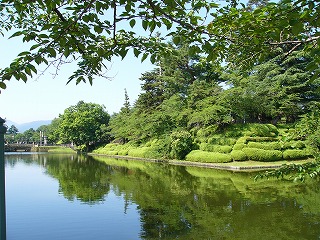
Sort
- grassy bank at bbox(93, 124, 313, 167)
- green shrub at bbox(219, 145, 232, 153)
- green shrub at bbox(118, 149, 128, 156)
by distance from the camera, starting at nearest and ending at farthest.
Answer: grassy bank at bbox(93, 124, 313, 167) < green shrub at bbox(219, 145, 232, 153) < green shrub at bbox(118, 149, 128, 156)

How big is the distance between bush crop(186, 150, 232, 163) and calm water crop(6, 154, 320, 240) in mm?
6710

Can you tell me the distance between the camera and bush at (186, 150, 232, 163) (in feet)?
75.8

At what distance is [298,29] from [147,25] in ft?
3.27

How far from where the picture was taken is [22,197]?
43.9ft

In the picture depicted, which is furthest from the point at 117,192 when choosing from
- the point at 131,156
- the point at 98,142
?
the point at 98,142

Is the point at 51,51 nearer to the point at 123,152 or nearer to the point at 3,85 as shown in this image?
the point at 3,85

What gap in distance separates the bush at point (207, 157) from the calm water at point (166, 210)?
22.0 feet

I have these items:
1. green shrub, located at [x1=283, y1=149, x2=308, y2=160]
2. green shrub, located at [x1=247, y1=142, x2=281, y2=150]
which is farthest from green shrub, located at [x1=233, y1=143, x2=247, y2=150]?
green shrub, located at [x1=283, y1=149, x2=308, y2=160]

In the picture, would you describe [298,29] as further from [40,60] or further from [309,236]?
[309,236]

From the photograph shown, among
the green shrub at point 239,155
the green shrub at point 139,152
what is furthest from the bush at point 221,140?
the green shrub at point 139,152

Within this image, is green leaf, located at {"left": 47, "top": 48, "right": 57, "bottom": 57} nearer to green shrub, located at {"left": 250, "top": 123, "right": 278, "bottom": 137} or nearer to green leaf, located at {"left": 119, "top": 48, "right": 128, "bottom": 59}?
green leaf, located at {"left": 119, "top": 48, "right": 128, "bottom": 59}

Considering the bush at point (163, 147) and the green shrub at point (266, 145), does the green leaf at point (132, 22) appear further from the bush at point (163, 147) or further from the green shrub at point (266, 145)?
the bush at point (163, 147)

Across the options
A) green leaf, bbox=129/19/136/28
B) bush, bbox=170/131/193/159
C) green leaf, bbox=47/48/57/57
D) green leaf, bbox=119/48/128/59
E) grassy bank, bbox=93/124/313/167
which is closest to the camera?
green leaf, bbox=47/48/57/57

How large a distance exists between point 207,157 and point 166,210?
14.7 metres
